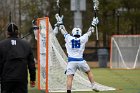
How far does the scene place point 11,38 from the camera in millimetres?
9367

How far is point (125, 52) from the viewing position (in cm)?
3259

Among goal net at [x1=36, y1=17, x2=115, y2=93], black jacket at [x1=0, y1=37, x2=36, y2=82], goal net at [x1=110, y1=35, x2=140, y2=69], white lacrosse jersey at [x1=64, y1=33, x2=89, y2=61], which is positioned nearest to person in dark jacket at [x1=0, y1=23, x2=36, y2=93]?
black jacket at [x1=0, y1=37, x2=36, y2=82]

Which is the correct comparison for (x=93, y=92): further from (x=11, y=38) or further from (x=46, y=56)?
(x=11, y=38)

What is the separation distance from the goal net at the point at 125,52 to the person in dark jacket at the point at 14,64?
22.9 m

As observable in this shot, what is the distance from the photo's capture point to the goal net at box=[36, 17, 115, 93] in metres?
16.2

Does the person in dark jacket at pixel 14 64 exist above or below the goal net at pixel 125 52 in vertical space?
above

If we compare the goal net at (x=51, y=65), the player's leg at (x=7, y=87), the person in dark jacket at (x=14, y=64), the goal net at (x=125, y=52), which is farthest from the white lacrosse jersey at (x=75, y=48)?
the goal net at (x=125, y=52)

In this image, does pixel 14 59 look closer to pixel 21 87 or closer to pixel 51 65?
pixel 21 87

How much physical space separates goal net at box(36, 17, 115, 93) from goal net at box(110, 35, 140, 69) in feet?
50.0

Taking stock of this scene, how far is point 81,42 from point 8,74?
5.62 metres

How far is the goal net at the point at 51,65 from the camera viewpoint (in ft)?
53.1

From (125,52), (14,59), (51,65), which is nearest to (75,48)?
(51,65)

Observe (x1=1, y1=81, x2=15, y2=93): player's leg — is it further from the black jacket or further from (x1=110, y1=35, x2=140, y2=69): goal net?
(x1=110, y1=35, x2=140, y2=69): goal net

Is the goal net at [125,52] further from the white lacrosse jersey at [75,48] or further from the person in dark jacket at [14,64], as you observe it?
the person in dark jacket at [14,64]
